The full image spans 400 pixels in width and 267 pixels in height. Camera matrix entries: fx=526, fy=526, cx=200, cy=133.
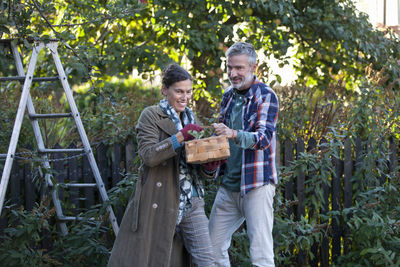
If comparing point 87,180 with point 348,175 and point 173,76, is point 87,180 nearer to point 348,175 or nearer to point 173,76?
point 173,76

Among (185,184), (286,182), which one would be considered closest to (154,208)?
(185,184)

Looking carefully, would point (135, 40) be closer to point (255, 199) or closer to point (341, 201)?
point (341, 201)

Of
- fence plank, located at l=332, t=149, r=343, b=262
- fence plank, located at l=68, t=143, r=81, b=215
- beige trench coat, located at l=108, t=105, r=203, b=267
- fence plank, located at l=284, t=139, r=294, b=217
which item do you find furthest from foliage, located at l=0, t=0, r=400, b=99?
beige trench coat, located at l=108, t=105, r=203, b=267

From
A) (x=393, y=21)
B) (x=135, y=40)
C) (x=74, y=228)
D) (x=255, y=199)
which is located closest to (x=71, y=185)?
(x=74, y=228)

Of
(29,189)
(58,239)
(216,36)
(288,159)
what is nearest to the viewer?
(58,239)

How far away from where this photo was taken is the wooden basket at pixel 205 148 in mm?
2891

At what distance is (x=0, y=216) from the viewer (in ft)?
14.4

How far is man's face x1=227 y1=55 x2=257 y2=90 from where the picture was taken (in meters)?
3.19

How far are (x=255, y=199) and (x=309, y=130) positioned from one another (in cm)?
238

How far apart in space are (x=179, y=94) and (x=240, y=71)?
1.32ft

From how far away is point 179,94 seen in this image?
10.4ft

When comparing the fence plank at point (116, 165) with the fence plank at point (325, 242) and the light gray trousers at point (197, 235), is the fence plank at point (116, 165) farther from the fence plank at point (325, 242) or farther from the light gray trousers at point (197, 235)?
the fence plank at point (325, 242)

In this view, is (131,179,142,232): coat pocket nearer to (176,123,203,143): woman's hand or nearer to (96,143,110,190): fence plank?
(176,123,203,143): woman's hand

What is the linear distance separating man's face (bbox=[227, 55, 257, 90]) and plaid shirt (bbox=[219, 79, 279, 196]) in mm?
61
